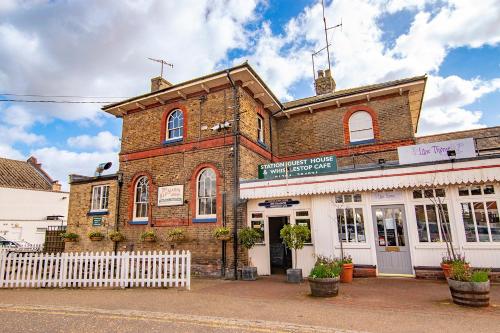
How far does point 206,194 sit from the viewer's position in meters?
12.3

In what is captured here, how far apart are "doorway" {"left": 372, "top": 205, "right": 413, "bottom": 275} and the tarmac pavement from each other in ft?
3.31

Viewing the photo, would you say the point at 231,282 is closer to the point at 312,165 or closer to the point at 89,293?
the point at 89,293

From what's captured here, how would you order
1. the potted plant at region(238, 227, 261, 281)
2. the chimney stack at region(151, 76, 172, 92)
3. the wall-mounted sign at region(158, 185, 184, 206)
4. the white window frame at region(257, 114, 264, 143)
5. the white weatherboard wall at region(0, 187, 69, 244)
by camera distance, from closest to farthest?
the potted plant at region(238, 227, 261, 281) < the wall-mounted sign at region(158, 185, 184, 206) < the white window frame at region(257, 114, 264, 143) < the chimney stack at region(151, 76, 172, 92) < the white weatherboard wall at region(0, 187, 69, 244)

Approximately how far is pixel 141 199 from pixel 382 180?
10.3 meters

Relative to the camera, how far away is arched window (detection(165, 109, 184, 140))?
13.6 metres

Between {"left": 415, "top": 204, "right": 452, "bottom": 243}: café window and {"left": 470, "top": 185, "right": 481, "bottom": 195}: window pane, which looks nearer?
{"left": 470, "top": 185, "right": 481, "bottom": 195}: window pane

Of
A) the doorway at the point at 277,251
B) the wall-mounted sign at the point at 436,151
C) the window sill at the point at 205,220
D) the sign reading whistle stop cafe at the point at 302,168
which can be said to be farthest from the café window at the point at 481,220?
the window sill at the point at 205,220

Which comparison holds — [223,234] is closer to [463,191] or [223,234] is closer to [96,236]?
[96,236]

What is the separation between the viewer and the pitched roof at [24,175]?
2883 centimetres

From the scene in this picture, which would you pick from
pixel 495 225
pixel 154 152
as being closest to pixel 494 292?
pixel 495 225

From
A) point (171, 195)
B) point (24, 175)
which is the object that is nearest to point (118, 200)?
point (171, 195)

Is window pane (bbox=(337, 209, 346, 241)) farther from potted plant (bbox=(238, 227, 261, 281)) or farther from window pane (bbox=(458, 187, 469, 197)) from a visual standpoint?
window pane (bbox=(458, 187, 469, 197))

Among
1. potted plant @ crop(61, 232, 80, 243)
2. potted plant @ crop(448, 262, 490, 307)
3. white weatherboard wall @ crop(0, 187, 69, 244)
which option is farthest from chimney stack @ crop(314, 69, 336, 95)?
white weatherboard wall @ crop(0, 187, 69, 244)

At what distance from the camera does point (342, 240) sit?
10.7m
